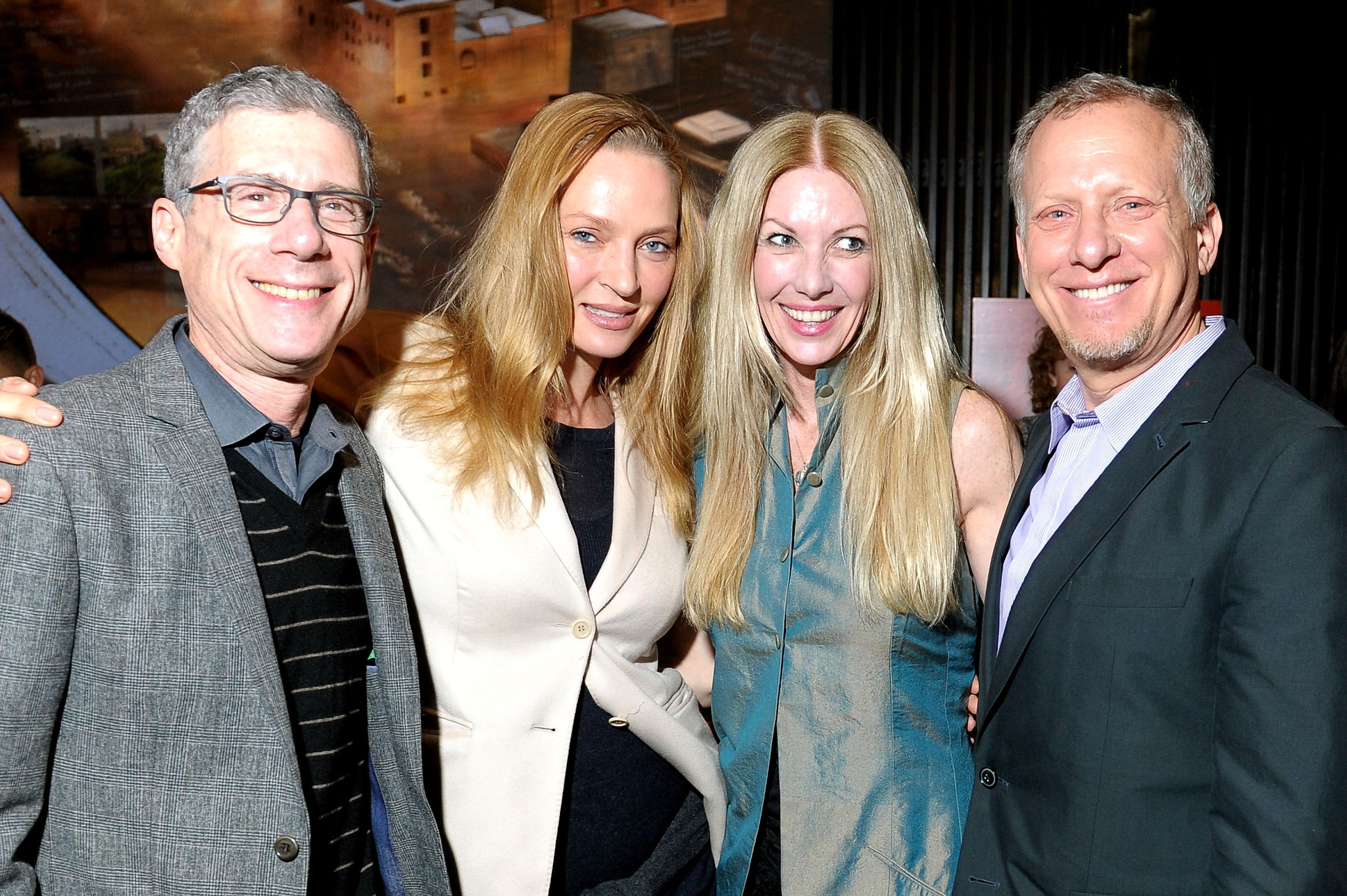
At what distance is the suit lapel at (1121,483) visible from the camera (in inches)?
59.7

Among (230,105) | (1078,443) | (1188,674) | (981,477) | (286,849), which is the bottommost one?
(286,849)

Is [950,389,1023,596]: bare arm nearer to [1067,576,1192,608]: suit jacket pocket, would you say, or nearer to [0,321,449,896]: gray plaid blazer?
[1067,576,1192,608]: suit jacket pocket

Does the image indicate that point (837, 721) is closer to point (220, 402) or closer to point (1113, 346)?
point (1113, 346)

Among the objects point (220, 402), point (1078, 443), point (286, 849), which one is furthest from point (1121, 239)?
point (286, 849)

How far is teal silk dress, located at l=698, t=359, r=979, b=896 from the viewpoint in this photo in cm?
190

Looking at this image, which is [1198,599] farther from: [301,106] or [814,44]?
[814,44]

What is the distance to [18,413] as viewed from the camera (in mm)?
1340

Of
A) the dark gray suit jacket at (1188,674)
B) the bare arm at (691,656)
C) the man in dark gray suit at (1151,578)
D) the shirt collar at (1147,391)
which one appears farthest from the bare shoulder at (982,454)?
Answer: the bare arm at (691,656)

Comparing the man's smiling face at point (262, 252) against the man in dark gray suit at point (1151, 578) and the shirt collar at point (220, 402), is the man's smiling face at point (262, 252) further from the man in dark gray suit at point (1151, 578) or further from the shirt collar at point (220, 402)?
the man in dark gray suit at point (1151, 578)

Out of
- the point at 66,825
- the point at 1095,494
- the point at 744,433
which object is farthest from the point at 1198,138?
the point at 66,825

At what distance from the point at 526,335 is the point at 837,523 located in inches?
28.8

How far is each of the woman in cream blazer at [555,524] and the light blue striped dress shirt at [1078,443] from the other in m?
0.70

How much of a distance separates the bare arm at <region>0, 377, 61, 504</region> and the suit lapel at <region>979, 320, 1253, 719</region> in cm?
142

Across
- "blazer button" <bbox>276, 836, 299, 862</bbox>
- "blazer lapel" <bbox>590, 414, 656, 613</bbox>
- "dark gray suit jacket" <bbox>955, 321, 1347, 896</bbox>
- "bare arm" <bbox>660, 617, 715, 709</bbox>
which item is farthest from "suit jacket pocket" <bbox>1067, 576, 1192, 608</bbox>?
"blazer button" <bbox>276, 836, 299, 862</bbox>
